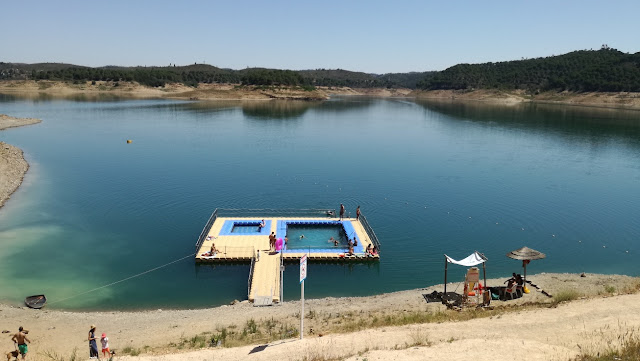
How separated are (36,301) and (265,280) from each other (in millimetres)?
13294

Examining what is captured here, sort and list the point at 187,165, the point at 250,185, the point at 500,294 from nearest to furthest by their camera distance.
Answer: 1. the point at 500,294
2. the point at 250,185
3. the point at 187,165

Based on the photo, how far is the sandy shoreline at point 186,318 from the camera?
21.2 metres

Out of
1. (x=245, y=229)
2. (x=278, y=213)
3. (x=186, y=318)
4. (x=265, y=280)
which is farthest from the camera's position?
(x=278, y=213)

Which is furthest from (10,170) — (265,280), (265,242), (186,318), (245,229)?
(186,318)

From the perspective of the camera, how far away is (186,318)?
79.0 feet

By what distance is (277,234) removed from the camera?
3666 centimetres

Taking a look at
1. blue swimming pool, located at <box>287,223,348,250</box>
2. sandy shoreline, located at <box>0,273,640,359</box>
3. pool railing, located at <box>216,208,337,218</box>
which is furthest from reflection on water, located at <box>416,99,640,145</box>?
sandy shoreline, located at <box>0,273,640,359</box>

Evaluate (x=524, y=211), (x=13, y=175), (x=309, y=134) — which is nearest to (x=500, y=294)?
(x=524, y=211)

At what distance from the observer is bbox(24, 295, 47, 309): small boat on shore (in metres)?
26.2

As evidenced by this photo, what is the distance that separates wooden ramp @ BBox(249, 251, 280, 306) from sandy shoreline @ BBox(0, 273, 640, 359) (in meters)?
0.90

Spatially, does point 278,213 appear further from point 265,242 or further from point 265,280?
point 265,280

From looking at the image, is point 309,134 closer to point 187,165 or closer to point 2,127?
point 187,165

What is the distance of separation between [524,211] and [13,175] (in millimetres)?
58858

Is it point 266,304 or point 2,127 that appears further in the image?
point 2,127
